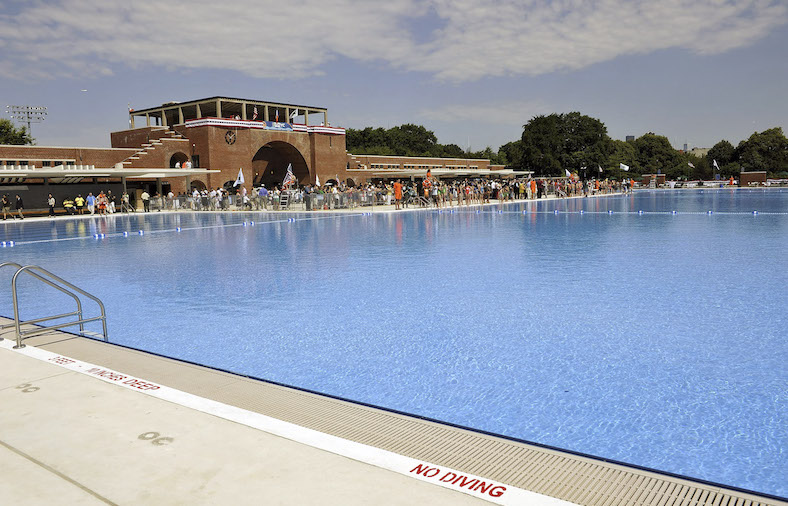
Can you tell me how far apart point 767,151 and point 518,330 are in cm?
9144

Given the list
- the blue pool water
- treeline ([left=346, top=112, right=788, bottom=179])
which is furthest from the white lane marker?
treeline ([left=346, top=112, right=788, bottom=179])

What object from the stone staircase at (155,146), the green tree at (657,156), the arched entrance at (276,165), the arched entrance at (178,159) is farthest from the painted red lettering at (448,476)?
the green tree at (657,156)

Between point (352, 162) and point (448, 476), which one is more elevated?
point (352, 162)

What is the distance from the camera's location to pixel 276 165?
185ft

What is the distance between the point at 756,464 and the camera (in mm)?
3508

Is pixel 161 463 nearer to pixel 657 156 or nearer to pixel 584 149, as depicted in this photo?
pixel 584 149

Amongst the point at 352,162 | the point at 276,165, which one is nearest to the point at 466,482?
the point at 276,165

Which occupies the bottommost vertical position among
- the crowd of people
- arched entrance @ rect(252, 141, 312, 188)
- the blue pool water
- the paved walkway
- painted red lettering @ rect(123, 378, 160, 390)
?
the blue pool water

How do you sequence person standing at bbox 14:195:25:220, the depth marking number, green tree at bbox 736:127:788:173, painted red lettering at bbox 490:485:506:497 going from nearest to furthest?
painted red lettering at bbox 490:485:506:497 < the depth marking number < person standing at bbox 14:195:25:220 < green tree at bbox 736:127:788:173

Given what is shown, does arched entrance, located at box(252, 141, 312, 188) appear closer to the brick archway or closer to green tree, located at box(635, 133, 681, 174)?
the brick archway

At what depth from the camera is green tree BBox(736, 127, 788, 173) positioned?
263ft

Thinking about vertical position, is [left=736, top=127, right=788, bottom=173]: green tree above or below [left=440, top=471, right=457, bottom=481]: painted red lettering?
above

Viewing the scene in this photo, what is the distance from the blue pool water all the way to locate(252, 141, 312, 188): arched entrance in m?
40.7

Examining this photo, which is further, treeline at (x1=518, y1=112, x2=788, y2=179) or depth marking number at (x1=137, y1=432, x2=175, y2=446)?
treeline at (x1=518, y1=112, x2=788, y2=179)
